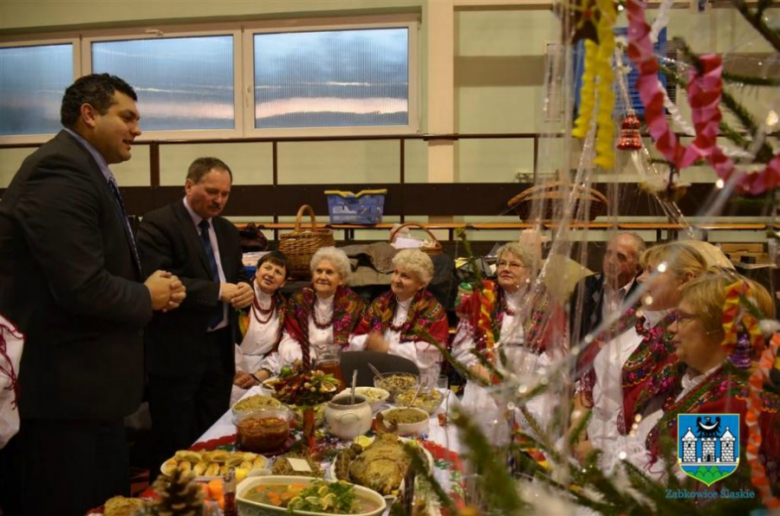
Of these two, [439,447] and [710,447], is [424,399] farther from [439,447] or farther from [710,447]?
[710,447]

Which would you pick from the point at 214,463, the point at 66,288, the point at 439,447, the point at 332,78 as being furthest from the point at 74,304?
the point at 332,78

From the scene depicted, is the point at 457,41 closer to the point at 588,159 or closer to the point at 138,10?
the point at 138,10

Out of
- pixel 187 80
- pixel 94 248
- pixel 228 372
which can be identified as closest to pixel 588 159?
pixel 94 248

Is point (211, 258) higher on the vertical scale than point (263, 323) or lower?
higher

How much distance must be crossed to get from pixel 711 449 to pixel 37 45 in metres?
7.98

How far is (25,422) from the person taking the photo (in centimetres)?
179

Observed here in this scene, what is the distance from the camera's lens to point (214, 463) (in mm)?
1565

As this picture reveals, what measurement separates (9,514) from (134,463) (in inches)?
44.6

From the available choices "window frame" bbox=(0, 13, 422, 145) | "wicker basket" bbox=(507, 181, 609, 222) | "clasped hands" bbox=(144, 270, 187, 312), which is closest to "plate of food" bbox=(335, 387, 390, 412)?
"clasped hands" bbox=(144, 270, 187, 312)

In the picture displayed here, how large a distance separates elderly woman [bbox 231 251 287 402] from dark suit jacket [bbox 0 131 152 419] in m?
1.31

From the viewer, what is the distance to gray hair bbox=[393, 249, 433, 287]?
10.2ft

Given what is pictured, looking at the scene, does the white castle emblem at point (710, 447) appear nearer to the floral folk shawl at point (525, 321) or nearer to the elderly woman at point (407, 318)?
the floral folk shawl at point (525, 321)

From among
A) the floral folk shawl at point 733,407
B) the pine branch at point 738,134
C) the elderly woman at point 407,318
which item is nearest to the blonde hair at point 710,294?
the floral folk shawl at point 733,407

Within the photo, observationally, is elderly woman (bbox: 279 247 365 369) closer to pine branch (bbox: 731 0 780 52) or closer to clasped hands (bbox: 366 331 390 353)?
clasped hands (bbox: 366 331 390 353)
